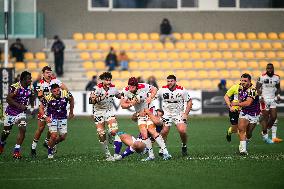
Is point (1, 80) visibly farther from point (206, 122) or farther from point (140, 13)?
point (140, 13)

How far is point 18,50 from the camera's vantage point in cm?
3819

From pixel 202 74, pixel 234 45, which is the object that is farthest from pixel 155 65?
pixel 234 45

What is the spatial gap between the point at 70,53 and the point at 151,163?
23.6 metres

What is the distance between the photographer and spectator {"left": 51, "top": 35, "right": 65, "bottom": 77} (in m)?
37.3

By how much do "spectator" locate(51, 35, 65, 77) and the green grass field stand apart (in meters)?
14.8

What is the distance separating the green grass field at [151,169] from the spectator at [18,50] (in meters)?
15.8

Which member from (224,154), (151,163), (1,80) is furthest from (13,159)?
(1,80)

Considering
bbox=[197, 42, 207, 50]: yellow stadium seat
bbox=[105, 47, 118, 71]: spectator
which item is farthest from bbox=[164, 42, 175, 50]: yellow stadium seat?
bbox=[105, 47, 118, 71]: spectator

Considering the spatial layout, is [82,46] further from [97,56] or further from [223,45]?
[223,45]

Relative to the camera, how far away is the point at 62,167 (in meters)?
16.4

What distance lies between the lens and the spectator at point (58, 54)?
122 feet

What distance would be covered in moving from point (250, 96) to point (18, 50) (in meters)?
21.6

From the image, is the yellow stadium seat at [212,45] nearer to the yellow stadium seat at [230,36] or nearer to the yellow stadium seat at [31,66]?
the yellow stadium seat at [230,36]

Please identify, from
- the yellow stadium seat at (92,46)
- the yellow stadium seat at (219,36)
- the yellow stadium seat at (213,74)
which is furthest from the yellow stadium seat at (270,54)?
the yellow stadium seat at (92,46)
